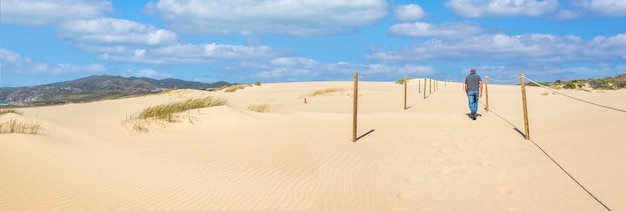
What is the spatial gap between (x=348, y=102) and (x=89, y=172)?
25547 mm

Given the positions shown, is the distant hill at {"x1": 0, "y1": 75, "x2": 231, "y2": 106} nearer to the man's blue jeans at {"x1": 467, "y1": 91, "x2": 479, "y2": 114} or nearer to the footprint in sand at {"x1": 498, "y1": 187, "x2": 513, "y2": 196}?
the man's blue jeans at {"x1": 467, "y1": 91, "x2": 479, "y2": 114}

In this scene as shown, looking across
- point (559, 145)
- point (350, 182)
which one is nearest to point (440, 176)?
point (350, 182)

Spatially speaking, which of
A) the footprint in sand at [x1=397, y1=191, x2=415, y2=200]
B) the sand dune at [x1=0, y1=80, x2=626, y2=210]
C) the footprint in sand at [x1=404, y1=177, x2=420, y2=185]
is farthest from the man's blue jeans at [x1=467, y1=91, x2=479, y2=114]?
the footprint in sand at [x1=397, y1=191, x2=415, y2=200]

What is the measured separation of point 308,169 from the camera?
9695 mm

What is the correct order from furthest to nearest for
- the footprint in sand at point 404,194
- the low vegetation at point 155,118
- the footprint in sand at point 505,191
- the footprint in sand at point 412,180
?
the low vegetation at point 155,118 < the footprint in sand at point 412,180 < the footprint in sand at point 404,194 < the footprint in sand at point 505,191

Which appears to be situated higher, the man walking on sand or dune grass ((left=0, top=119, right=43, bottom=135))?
the man walking on sand

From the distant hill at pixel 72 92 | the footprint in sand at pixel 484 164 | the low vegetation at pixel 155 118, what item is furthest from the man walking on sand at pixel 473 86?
the distant hill at pixel 72 92

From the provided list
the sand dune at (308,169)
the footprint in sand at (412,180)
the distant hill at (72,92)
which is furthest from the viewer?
the distant hill at (72,92)

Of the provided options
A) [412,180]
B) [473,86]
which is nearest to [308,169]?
[412,180]

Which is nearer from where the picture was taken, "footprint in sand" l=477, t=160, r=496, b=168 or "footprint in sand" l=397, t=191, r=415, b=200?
"footprint in sand" l=397, t=191, r=415, b=200

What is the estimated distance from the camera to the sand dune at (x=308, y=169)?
6.72m

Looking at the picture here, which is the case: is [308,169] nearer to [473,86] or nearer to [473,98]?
[473,86]

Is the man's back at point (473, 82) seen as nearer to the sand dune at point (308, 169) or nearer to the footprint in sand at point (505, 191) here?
the sand dune at point (308, 169)

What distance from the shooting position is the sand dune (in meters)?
6.72
